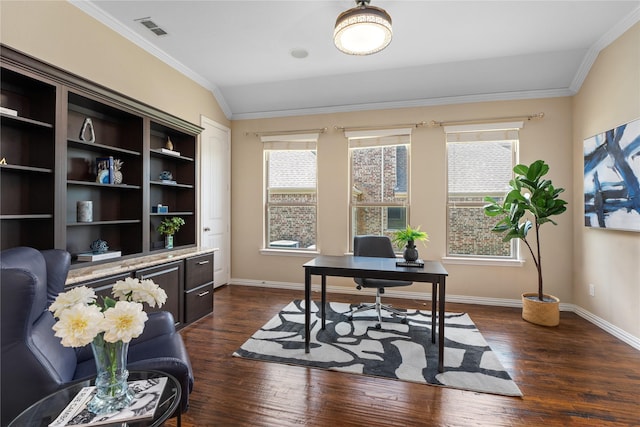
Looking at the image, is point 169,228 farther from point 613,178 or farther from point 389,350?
point 613,178

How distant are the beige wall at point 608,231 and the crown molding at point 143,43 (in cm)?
483

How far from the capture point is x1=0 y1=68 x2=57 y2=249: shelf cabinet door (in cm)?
224

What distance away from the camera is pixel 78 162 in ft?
9.20

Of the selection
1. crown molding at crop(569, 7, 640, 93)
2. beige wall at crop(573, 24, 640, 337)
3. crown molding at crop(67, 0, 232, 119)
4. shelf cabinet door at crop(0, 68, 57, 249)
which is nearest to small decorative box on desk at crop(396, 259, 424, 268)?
beige wall at crop(573, 24, 640, 337)

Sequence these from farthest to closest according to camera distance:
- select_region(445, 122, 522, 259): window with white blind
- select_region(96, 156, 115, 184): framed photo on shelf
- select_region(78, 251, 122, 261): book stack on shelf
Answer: select_region(445, 122, 522, 259): window with white blind, select_region(96, 156, 115, 184): framed photo on shelf, select_region(78, 251, 122, 261): book stack on shelf

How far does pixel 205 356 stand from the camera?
8.45 feet

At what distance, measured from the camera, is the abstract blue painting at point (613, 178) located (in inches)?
109

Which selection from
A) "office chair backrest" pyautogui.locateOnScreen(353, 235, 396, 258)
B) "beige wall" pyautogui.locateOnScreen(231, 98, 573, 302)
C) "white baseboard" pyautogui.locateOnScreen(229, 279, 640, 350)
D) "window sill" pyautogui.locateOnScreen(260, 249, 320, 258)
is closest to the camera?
"white baseboard" pyautogui.locateOnScreen(229, 279, 640, 350)

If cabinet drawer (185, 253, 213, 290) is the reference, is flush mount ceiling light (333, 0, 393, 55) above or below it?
above

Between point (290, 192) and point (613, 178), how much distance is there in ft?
12.8

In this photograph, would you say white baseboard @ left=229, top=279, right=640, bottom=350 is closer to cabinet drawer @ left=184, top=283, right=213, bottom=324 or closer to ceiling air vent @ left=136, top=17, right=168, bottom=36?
cabinet drawer @ left=184, top=283, right=213, bottom=324

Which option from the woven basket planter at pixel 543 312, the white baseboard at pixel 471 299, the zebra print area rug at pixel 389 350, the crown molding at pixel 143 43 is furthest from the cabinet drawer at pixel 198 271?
the woven basket planter at pixel 543 312

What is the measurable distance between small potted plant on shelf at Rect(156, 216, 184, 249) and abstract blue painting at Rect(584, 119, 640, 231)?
4746mm

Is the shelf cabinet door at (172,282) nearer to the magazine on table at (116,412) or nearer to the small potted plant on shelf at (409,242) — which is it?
the magazine on table at (116,412)
